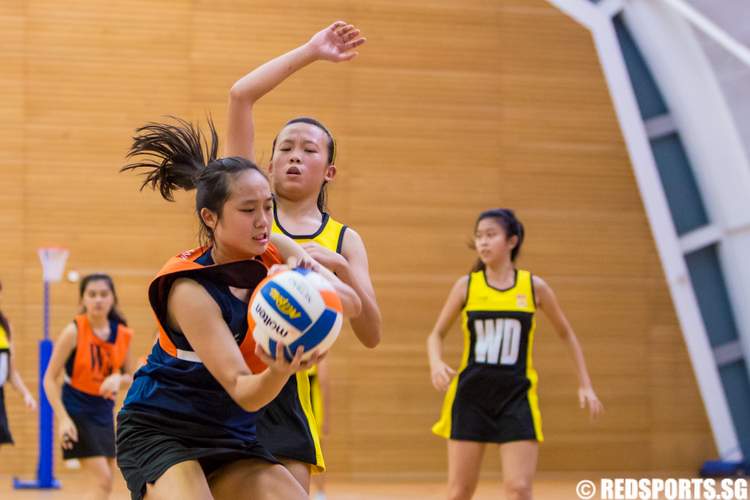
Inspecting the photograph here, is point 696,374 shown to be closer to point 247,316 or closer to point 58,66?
point 58,66

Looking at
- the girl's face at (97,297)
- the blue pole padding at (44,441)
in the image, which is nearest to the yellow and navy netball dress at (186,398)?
the girl's face at (97,297)

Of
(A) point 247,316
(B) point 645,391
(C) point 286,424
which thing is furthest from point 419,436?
(A) point 247,316

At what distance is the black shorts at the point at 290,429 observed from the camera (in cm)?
378

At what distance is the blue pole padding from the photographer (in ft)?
31.2

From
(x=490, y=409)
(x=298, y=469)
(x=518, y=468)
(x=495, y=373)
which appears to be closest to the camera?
(x=298, y=469)

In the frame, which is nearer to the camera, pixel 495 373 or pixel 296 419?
pixel 296 419

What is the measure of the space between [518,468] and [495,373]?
0.60 meters

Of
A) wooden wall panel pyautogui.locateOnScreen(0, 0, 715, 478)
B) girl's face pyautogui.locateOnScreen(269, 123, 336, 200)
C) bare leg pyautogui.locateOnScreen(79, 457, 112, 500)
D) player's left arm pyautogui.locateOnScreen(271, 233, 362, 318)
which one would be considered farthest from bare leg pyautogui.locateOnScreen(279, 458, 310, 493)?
wooden wall panel pyautogui.locateOnScreen(0, 0, 715, 478)

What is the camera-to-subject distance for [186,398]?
3227 mm

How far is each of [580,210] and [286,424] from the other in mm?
8011

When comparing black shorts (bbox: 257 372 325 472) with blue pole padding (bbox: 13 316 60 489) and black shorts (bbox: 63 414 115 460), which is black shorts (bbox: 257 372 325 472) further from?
blue pole padding (bbox: 13 316 60 489)

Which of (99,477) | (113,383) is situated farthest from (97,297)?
(99,477)

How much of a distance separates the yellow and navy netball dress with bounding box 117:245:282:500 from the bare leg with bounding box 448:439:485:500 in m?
3.00

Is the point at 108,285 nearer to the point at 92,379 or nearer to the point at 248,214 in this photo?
the point at 92,379
